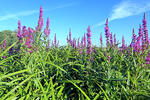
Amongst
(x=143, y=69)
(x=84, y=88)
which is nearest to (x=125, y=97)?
(x=143, y=69)

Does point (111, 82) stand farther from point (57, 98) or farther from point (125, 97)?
point (57, 98)

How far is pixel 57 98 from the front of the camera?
7.36 ft

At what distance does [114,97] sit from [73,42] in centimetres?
330

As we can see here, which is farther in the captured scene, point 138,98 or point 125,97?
point 125,97

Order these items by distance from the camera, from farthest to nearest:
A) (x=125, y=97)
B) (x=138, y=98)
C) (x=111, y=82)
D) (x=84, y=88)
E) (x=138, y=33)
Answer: (x=138, y=33) → (x=84, y=88) → (x=111, y=82) → (x=125, y=97) → (x=138, y=98)

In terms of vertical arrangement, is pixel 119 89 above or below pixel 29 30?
below

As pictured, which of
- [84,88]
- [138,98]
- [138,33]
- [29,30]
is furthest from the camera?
[29,30]

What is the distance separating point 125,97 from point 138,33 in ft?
5.14

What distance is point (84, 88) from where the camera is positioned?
2566mm

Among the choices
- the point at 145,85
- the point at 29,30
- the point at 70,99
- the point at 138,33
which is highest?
the point at 29,30

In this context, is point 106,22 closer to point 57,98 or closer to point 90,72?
point 90,72

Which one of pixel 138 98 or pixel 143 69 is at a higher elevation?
pixel 143 69

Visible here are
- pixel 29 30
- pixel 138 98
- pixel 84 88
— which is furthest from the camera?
pixel 29 30

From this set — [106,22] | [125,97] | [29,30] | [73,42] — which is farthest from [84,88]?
[29,30]
